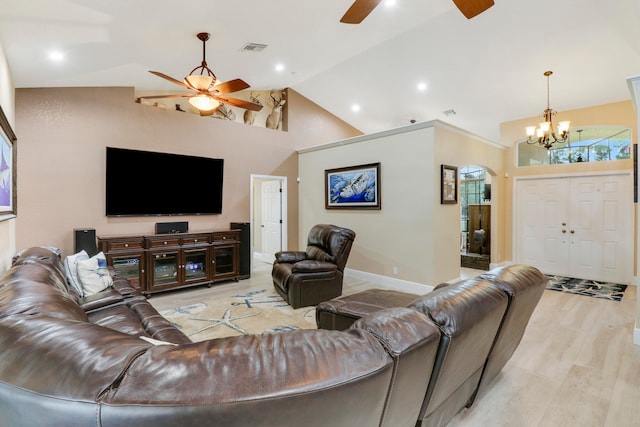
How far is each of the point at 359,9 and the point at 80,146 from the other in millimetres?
4237

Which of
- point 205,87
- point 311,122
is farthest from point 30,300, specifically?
point 311,122

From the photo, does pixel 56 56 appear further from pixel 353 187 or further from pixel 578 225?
pixel 578 225

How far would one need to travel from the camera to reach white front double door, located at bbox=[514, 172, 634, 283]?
5.27 metres

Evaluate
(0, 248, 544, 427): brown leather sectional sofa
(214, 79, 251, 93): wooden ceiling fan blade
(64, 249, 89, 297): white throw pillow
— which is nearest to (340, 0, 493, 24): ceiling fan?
(214, 79, 251, 93): wooden ceiling fan blade

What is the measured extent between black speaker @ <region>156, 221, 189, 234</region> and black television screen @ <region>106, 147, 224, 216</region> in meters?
0.18

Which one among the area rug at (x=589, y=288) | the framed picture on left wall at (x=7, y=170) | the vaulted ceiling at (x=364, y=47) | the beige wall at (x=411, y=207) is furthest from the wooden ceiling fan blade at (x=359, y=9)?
the area rug at (x=589, y=288)

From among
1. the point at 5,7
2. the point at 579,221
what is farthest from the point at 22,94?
the point at 579,221

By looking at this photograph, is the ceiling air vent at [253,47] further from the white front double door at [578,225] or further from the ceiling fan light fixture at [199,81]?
the white front double door at [578,225]

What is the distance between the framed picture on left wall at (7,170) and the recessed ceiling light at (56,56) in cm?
85

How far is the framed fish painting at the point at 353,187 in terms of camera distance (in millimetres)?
5375

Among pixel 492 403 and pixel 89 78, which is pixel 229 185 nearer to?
pixel 89 78

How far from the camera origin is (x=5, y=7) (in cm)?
235

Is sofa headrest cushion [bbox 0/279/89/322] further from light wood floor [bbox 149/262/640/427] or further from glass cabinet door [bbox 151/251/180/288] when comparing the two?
glass cabinet door [bbox 151/251/180/288]

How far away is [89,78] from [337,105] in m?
4.76
